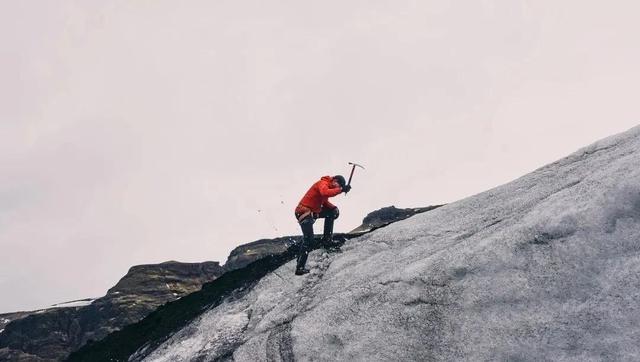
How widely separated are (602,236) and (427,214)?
7083mm

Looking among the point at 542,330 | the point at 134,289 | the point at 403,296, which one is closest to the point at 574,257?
the point at 542,330

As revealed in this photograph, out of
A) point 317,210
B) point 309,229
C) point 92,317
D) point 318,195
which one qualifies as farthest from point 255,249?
point 309,229

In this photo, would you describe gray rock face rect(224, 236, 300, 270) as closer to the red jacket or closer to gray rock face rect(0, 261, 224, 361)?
gray rock face rect(0, 261, 224, 361)

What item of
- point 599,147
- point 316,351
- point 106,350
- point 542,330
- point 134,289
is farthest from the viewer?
point 134,289

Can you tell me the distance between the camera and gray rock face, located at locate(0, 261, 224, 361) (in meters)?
77.4

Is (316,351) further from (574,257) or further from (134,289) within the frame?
(134,289)

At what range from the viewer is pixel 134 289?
84.4m

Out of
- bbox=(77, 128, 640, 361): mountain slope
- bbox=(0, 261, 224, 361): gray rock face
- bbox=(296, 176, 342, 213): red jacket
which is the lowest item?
bbox=(77, 128, 640, 361): mountain slope

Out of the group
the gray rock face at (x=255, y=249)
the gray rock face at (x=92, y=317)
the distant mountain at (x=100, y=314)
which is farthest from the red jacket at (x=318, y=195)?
the gray rock face at (x=255, y=249)

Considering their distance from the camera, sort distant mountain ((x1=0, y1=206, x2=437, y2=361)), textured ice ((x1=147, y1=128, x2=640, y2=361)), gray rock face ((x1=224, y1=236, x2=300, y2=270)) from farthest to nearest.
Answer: gray rock face ((x1=224, y1=236, x2=300, y2=270)), distant mountain ((x1=0, y1=206, x2=437, y2=361)), textured ice ((x1=147, y1=128, x2=640, y2=361))

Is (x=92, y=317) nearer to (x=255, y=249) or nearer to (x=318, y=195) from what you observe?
(x=255, y=249)

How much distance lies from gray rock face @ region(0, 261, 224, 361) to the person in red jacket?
63873 mm

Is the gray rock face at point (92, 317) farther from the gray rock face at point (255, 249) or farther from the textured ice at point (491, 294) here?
the textured ice at point (491, 294)

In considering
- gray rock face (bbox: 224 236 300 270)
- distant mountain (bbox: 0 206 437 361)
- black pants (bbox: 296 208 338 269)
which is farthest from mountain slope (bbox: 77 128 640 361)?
gray rock face (bbox: 224 236 300 270)
